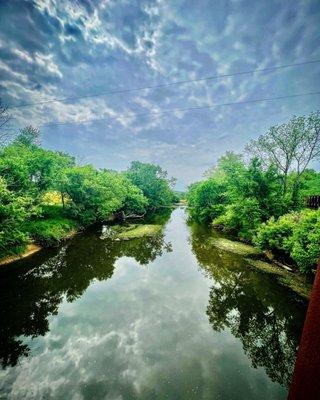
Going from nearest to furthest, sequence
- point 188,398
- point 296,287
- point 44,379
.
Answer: point 188,398
point 44,379
point 296,287

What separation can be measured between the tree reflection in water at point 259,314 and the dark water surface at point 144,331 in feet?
0.15

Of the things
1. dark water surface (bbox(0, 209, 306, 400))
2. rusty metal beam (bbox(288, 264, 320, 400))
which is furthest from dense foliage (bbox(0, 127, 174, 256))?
rusty metal beam (bbox(288, 264, 320, 400))

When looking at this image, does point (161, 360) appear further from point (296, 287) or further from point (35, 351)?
point (296, 287)

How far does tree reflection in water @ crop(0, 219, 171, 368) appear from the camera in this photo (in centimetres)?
1023

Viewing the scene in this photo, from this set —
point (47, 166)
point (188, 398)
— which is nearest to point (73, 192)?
point (47, 166)

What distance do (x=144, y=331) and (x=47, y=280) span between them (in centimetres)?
837

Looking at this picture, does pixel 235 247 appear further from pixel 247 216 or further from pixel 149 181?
pixel 149 181

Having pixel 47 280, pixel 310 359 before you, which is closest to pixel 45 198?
pixel 47 280

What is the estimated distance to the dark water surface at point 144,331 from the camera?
760 cm

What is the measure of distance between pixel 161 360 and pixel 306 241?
1139 centimetres

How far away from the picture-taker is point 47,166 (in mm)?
27797

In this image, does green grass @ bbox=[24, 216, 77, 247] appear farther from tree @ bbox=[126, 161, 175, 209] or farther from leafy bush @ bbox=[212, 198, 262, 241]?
tree @ bbox=[126, 161, 175, 209]

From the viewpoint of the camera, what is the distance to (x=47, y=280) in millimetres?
15312

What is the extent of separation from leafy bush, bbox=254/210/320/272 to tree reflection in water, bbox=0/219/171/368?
10155 mm
